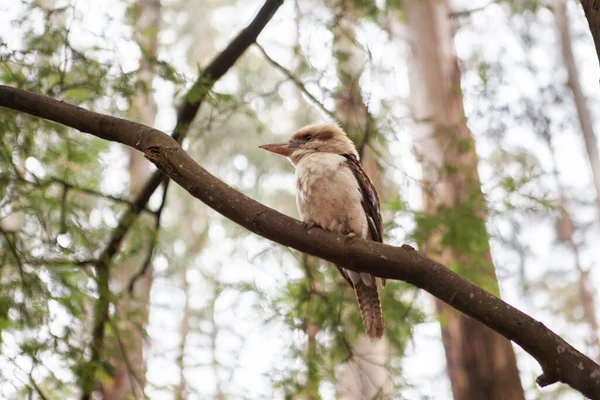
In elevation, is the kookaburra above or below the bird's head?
below

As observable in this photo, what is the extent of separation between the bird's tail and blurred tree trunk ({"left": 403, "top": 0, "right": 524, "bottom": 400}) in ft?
1.86

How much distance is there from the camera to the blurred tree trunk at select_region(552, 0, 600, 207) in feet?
29.2

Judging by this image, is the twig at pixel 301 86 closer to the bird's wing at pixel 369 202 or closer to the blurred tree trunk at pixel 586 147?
the bird's wing at pixel 369 202

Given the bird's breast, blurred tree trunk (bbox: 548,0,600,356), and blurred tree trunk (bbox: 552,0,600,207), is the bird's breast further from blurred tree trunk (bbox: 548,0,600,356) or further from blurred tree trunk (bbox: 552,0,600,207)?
blurred tree trunk (bbox: 548,0,600,356)

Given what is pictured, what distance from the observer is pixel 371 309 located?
11.5 feet

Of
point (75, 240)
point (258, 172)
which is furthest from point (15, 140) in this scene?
point (258, 172)

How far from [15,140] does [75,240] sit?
2.41 ft

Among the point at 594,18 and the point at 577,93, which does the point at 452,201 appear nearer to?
the point at 594,18

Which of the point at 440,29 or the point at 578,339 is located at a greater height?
the point at 440,29

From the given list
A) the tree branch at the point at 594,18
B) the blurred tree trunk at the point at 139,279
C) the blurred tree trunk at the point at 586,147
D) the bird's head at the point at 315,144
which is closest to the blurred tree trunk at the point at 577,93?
the blurred tree trunk at the point at 586,147

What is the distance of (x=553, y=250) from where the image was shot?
414 inches

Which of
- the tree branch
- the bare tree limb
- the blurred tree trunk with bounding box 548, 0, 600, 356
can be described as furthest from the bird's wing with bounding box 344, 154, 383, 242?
the blurred tree trunk with bounding box 548, 0, 600, 356

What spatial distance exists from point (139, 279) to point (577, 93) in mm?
7334

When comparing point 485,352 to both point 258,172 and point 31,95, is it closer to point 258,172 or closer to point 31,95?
point 31,95
